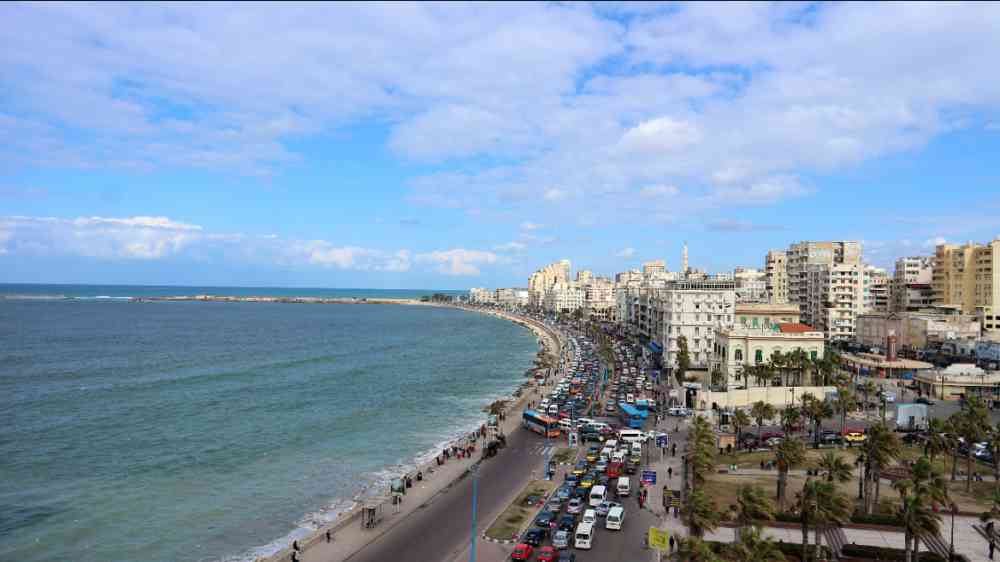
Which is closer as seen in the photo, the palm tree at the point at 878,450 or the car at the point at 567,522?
the car at the point at 567,522

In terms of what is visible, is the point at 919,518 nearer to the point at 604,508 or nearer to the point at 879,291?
the point at 604,508

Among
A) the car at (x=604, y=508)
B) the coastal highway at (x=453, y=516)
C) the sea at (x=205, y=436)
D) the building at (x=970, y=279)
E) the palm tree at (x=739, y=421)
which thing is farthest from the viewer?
the building at (x=970, y=279)

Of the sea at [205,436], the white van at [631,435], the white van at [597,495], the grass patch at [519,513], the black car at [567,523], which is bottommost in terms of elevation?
the sea at [205,436]

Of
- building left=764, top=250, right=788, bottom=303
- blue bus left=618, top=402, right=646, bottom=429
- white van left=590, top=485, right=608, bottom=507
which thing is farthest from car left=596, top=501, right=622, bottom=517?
building left=764, top=250, right=788, bottom=303

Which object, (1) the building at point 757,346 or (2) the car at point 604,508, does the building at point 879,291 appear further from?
(2) the car at point 604,508

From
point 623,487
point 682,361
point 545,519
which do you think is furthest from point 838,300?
point 545,519

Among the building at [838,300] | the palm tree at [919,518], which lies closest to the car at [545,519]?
the palm tree at [919,518]

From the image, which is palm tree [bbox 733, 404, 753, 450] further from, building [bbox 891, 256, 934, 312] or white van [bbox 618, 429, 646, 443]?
building [bbox 891, 256, 934, 312]
